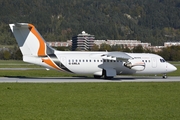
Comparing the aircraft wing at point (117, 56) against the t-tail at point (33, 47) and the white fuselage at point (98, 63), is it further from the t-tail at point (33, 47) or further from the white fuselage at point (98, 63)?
the t-tail at point (33, 47)

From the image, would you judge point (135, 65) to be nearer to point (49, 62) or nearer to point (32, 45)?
point (49, 62)

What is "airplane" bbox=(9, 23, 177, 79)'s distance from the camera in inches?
1586

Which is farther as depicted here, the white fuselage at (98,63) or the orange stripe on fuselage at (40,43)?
the white fuselage at (98,63)

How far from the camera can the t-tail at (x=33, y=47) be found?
132ft

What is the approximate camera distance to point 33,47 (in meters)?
40.3

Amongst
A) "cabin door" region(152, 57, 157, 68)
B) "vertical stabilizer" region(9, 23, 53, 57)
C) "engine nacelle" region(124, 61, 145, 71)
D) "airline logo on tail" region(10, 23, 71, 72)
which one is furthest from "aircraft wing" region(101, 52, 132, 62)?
"vertical stabilizer" region(9, 23, 53, 57)
